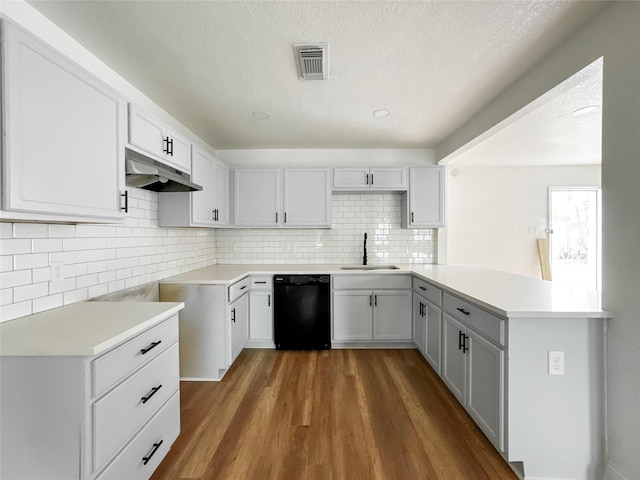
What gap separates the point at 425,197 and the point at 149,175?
3060mm

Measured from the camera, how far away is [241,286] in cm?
312

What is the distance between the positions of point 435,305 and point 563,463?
4.18 feet

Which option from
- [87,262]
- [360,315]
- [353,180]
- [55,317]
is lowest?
[360,315]

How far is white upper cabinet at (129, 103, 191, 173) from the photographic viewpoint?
6.15 ft

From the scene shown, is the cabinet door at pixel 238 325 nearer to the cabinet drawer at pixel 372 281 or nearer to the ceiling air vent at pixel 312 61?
the cabinet drawer at pixel 372 281

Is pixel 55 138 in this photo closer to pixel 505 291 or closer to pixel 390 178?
pixel 505 291

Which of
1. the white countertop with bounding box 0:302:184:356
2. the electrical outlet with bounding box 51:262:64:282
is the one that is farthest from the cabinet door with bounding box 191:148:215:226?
the white countertop with bounding box 0:302:184:356

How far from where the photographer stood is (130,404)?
134 cm

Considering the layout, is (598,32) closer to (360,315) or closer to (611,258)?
(611,258)

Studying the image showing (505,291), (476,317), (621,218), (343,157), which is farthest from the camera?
(343,157)

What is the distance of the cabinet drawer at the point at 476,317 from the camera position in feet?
5.47

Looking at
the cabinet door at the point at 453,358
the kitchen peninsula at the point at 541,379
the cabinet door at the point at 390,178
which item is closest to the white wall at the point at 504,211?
the cabinet door at the point at 390,178

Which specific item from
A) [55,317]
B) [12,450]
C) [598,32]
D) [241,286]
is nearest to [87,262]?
[55,317]

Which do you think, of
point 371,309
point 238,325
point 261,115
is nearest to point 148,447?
point 238,325
